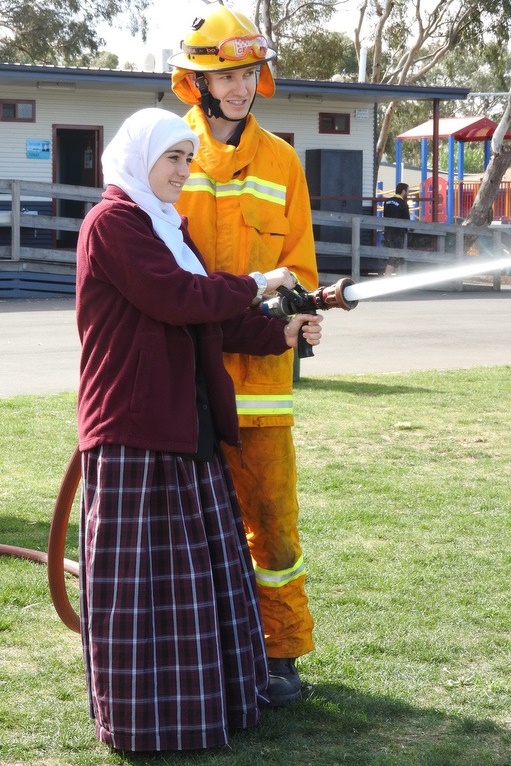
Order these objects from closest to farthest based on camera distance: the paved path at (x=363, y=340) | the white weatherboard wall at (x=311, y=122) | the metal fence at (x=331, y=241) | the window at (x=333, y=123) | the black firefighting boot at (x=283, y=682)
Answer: the black firefighting boot at (x=283, y=682) < the paved path at (x=363, y=340) < the metal fence at (x=331, y=241) < the white weatherboard wall at (x=311, y=122) < the window at (x=333, y=123)

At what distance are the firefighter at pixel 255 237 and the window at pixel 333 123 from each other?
2152 cm

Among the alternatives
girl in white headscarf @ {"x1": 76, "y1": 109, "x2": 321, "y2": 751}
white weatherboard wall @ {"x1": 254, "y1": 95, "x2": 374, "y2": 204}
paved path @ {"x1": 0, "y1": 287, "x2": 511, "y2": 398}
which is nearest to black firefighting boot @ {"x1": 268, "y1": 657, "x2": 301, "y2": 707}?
girl in white headscarf @ {"x1": 76, "y1": 109, "x2": 321, "y2": 751}

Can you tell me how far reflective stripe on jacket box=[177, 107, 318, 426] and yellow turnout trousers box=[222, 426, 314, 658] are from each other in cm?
12

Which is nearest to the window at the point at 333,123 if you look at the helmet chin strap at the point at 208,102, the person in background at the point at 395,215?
the person in background at the point at 395,215

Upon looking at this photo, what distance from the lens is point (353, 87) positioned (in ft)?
77.9

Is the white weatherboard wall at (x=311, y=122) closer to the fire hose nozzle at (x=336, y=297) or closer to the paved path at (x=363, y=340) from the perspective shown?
the paved path at (x=363, y=340)

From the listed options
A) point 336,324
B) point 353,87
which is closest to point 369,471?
point 336,324

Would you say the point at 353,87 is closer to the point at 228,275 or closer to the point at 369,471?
the point at 369,471

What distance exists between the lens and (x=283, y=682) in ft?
12.4

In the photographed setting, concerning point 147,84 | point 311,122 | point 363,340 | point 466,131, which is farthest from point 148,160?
point 466,131

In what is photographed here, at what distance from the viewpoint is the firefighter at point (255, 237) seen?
3.65 meters

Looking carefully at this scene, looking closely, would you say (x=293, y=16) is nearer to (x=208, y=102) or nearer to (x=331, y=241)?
(x=331, y=241)

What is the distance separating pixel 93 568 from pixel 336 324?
1277 centimetres

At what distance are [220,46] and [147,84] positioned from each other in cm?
1916
